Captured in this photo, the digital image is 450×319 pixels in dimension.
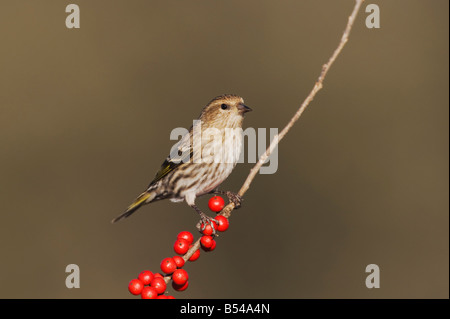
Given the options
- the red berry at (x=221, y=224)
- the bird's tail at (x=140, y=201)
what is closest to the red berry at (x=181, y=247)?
the red berry at (x=221, y=224)

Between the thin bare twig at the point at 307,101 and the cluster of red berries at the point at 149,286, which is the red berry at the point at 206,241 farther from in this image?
the cluster of red berries at the point at 149,286

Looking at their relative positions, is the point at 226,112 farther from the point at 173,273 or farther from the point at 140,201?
the point at 173,273

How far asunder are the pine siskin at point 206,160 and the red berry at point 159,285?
1410 mm

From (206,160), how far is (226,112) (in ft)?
1.29

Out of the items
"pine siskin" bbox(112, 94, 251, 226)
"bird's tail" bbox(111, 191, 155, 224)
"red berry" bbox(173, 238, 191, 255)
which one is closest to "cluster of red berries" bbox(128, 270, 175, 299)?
"red berry" bbox(173, 238, 191, 255)

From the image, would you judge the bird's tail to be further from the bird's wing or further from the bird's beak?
the bird's beak

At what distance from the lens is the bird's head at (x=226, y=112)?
4023 mm

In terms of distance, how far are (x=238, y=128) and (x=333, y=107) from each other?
370cm

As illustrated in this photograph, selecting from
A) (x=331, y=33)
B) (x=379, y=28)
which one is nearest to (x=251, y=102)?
(x=331, y=33)

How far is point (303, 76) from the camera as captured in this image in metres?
7.39

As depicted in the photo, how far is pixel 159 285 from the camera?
2.51 m

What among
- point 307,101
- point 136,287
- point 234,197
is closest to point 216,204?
point 234,197

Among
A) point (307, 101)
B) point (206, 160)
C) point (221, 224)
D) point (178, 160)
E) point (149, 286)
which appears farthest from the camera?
point (178, 160)

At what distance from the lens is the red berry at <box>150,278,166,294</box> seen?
98.9 inches
